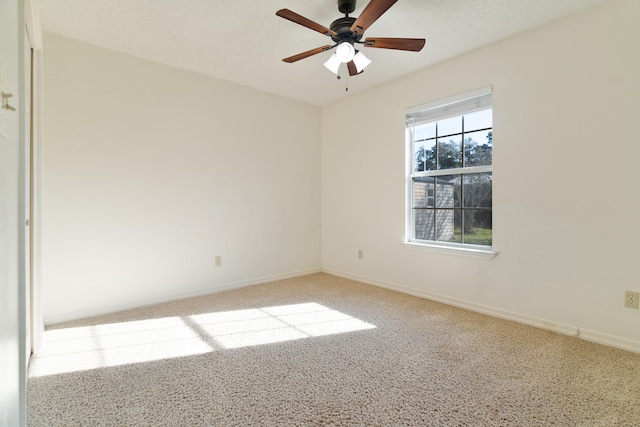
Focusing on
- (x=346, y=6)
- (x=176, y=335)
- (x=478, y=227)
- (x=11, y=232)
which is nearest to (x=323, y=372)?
(x=176, y=335)

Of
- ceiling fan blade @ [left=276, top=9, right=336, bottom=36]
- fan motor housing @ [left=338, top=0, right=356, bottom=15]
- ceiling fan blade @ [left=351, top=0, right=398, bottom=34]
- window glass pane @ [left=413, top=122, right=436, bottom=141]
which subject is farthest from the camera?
window glass pane @ [left=413, top=122, right=436, bottom=141]

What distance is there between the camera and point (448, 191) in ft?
10.7

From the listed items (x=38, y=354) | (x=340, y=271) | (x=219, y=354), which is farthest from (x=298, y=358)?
(x=340, y=271)

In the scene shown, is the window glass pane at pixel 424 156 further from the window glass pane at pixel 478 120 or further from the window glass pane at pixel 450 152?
the window glass pane at pixel 478 120

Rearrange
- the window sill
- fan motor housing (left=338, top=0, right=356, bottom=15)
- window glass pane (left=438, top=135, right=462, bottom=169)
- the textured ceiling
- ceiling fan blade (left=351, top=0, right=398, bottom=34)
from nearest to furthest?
ceiling fan blade (left=351, top=0, right=398, bottom=34) → fan motor housing (left=338, top=0, right=356, bottom=15) → the textured ceiling → the window sill → window glass pane (left=438, top=135, right=462, bottom=169)

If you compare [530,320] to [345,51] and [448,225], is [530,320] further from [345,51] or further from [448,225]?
[345,51]

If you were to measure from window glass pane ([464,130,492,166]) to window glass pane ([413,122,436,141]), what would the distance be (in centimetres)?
38

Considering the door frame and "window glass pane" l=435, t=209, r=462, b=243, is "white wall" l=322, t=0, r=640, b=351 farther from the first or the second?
the door frame

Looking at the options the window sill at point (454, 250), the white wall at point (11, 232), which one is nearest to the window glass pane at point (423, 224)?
the window sill at point (454, 250)

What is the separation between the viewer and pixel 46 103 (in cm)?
258

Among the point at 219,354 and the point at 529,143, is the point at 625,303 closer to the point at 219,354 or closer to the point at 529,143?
the point at 529,143

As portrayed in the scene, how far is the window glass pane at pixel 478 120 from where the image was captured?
2916 millimetres

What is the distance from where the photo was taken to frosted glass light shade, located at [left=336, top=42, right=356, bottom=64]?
2.21m

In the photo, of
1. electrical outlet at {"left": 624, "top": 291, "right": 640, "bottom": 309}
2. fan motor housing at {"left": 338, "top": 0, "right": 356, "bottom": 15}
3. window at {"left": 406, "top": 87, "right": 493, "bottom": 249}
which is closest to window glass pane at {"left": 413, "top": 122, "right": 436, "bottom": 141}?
window at {"left": 406, "top": 87, "right": 493, "bottom": 249}
